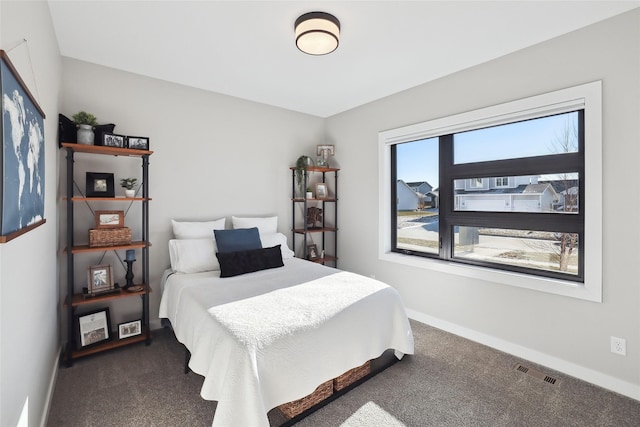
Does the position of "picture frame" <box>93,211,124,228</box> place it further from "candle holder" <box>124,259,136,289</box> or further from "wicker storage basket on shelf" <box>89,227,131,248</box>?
"candle holder" <box>124,259,136,289</box>

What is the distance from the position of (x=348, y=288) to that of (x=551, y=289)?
1.62m

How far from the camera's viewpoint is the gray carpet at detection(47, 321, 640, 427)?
1.88m

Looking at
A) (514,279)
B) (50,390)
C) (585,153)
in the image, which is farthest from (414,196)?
(50,390)

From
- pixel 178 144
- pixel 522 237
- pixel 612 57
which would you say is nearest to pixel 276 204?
pixel 178 144

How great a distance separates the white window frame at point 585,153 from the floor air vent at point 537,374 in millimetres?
632

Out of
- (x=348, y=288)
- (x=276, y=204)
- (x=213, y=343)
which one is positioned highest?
(x=276, y=204)

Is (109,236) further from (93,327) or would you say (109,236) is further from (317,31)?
(317,31)

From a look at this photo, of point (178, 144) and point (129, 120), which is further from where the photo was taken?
point (178, 144)

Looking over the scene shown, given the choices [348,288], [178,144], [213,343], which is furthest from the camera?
[178,144]

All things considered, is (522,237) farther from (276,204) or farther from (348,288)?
(276,204)

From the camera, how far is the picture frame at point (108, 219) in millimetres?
2646

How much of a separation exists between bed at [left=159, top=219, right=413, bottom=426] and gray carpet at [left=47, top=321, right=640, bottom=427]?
0.82 ft

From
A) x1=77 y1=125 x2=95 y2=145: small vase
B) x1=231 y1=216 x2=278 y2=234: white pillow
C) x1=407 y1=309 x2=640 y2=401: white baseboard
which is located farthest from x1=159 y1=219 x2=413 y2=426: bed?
x1=77 y1=125 x2=95 y2=145: small vase

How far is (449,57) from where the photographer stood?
2689 millimetres
